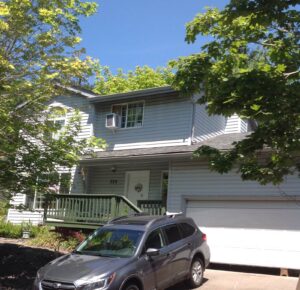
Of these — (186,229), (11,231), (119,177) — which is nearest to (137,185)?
(119,177)

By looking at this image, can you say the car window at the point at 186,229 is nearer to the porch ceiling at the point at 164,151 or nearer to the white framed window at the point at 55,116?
the white framed window at the point at 55,116

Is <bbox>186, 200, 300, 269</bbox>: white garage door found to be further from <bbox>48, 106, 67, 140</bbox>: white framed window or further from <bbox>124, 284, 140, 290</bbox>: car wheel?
<bbox>124, 284, 140, 290</bbox>: car wheel

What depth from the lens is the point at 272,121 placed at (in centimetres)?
747

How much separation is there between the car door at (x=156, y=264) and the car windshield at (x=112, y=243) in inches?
11.1

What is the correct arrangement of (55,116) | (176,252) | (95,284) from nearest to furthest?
(95,284)
(176,252)
(55,116)

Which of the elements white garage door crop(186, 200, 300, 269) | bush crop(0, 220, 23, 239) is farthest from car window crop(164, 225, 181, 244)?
bush crop(0, 220, 23, 239)

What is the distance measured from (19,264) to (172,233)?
5.26 m

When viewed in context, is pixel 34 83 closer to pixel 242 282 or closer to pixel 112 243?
pixel 112 243

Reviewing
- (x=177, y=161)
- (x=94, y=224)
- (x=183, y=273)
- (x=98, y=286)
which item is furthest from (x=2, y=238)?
(x=98, y=286)

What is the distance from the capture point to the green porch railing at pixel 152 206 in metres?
17.8

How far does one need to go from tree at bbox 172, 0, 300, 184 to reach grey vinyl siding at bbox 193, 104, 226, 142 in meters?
10.1

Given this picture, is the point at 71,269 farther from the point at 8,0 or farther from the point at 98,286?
the point at 8,0

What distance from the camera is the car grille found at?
28.0 ft

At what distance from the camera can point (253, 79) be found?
7.13 metres
